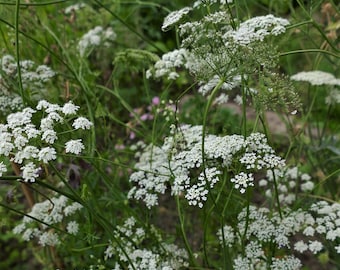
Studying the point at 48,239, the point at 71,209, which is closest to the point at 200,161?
the point at 71,209

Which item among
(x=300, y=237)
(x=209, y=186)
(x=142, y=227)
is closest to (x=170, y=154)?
(x=209, y=186)

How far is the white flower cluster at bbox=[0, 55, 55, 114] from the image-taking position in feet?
6.50

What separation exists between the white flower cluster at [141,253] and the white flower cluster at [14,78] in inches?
23.4

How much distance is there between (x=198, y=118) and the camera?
252cm

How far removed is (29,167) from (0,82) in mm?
772

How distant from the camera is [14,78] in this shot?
2096 millimetres

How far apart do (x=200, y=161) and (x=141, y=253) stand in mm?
449

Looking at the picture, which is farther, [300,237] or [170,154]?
[300,237]

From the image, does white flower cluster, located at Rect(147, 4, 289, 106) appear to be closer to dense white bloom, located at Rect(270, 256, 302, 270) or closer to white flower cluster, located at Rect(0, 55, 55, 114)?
dense white bloom, located at Rect(270, 256, 302, 270)

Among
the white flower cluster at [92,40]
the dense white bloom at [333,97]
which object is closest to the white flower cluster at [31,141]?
the white flower cluster at [92,40]

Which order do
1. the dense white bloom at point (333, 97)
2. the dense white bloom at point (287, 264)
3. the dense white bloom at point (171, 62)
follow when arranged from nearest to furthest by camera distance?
the dense white bloom at point (287, 264) → the dense white bloom at point (171, 62) → the dense white bloom at point (333, 97)

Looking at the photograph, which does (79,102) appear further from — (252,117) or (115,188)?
(252,117)

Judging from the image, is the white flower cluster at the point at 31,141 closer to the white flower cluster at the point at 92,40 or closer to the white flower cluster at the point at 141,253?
the white flower cluster at the point at 141,253

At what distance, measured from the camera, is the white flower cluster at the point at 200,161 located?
4.72ft
